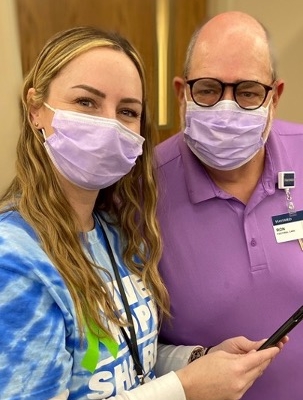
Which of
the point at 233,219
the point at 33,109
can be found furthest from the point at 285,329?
the point at 33,109

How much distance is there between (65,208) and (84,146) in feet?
0.45

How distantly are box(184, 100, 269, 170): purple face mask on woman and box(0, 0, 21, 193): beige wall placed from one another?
732mm

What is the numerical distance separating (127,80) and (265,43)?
1.51ft

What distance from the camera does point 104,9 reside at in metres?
1.95

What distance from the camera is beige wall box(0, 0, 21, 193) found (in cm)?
156

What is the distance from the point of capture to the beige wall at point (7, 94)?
156cm

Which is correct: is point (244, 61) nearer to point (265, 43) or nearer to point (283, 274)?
point (265, 43)

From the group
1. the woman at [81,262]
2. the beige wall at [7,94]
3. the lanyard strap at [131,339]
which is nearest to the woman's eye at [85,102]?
the woman at [81,262]

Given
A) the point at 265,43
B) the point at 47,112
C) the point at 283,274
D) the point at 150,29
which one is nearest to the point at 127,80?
the point at 47,112

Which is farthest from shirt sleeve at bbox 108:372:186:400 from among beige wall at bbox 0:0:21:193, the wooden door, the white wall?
the white wall

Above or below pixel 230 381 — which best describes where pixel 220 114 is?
above

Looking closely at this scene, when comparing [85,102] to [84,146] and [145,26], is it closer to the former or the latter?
[84,146]

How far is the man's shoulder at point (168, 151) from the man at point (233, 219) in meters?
0.09

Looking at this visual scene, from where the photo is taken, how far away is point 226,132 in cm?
111
